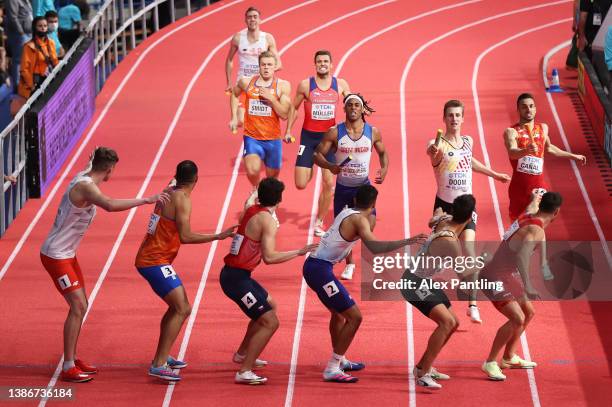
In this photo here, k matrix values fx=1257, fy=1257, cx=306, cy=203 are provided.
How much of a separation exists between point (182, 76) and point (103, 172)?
31.8 ft

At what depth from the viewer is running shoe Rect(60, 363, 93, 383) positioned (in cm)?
980

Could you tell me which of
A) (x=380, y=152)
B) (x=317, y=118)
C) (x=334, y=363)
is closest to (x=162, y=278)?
(x=334, y=363)

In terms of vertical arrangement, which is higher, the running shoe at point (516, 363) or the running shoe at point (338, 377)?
the running shoe at point (516, 363)

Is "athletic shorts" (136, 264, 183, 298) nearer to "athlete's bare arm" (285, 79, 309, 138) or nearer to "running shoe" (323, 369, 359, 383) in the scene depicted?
"running shoe" (323, 369, 359, 383)

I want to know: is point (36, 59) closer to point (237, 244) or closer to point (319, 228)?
point (319, 228)

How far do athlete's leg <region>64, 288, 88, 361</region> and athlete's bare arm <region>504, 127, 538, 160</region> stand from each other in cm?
428

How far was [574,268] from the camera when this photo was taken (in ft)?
40.5

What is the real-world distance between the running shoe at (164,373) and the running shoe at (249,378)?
1.61ft

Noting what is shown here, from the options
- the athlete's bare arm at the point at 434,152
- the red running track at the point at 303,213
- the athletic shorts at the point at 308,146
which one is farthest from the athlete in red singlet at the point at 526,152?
the athletic shorts at the point at 308,146

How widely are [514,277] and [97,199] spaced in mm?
3271

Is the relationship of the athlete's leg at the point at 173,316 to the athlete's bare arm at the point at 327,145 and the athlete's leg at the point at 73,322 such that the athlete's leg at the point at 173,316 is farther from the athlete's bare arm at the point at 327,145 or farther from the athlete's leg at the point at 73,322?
the athlete's bare arm at the point at 327,145

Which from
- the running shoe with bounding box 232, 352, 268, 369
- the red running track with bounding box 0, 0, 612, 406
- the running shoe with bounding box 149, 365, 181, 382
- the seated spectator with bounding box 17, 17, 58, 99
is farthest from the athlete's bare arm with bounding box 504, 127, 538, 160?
the seated spectator with bounding box 17, 17, 58, 99

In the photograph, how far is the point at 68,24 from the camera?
18.2 metres

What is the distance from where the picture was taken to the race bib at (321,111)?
13062 millimetres
